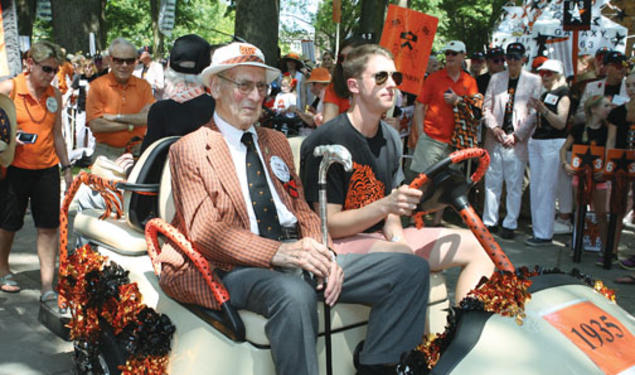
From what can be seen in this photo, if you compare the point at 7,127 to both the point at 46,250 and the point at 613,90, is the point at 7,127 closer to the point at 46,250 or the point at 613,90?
the point at 46,250

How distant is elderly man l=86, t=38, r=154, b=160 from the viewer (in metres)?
5.21

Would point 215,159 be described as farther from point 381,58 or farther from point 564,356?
point 564,356

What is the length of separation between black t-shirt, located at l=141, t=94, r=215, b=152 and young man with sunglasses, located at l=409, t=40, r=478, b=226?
3881mm

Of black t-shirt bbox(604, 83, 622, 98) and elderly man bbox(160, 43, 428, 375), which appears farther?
black t-shirt bbox(604, 83, 622, 98)

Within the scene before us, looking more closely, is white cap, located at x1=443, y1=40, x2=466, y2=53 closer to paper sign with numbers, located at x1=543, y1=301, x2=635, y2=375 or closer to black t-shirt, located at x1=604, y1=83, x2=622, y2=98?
black t-shirt, located at x1=604, y1=83, x2=622, y2=98

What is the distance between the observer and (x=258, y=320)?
2.43m

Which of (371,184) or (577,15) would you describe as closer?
(371,184)

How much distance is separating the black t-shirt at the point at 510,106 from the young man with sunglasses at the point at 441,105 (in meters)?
0.39

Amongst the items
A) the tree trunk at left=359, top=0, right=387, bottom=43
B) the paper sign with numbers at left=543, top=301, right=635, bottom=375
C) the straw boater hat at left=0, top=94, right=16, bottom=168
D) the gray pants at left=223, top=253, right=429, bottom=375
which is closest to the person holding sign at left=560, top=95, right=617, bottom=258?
the paper sign with numbers at left=543, top=301, right=635, bottom=375

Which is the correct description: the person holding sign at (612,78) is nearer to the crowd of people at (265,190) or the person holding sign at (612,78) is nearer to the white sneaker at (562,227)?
the crowd of people at (265,190)

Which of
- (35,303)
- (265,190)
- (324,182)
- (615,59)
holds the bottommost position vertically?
(35,303)

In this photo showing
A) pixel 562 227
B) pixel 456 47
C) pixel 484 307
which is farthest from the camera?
pixel 562 227

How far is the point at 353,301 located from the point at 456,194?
2.02ft

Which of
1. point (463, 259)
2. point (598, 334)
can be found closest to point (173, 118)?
point (463, 259)
